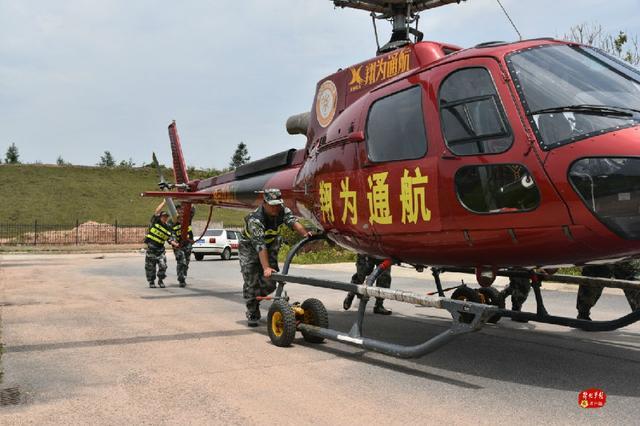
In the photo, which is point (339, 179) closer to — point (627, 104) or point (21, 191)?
point (627, 104)

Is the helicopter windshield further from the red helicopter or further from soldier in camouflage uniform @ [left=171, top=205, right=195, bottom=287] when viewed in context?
soldier in camouflage uniform @ [left=171, top=205, right=195, bottom=287]

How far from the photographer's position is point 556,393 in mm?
4531

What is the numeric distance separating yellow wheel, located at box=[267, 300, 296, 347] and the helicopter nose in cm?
339

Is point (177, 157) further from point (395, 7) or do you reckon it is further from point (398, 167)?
point (398, 167)

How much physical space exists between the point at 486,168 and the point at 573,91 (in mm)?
880

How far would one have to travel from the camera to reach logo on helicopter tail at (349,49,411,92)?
20.9ft

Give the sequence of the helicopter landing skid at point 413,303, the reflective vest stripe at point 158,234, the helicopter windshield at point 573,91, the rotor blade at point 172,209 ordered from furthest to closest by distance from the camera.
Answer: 1. the reflective vest stripe at point 158,234
2. the rotor blade at point 172,209
3. the helicopter landing skid at point 413,303
4. the helicopter windshield at point 573,91

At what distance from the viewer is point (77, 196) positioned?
6488 centimetres

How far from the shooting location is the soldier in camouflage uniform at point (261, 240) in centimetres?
733

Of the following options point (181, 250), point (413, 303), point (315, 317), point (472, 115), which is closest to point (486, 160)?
point (472, 115)

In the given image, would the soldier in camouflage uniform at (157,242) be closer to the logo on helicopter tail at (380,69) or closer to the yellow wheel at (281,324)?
the yellow wheel at (281,324)

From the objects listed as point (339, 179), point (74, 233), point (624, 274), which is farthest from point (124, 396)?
point (74, 233)

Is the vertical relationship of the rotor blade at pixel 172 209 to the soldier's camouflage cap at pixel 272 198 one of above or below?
above

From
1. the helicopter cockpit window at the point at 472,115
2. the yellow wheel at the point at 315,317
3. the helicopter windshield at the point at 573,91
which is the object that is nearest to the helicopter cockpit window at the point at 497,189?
the helicopter cockpit window at the point at 472,115
